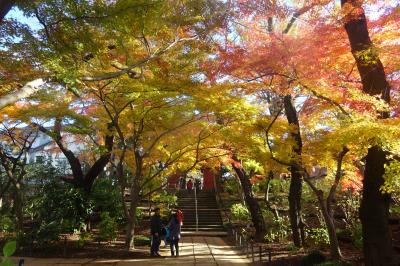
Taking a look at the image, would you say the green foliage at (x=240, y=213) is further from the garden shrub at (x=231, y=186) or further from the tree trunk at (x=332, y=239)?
the tree trunk at (x=332, y=239)

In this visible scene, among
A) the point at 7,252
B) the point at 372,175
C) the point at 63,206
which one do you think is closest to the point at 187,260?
the point at 372,175

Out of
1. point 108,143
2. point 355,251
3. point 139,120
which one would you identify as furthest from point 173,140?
point 355,251

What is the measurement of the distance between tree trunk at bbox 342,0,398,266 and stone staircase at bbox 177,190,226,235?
1089cm

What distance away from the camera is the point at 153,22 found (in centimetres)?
905

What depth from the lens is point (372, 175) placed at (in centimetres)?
896

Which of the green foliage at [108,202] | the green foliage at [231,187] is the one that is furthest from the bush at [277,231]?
the green foliage at [231,187]

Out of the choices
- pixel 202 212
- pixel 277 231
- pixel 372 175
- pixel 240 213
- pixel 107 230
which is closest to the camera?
pixel 372 175

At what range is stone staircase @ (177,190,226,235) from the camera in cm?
1991

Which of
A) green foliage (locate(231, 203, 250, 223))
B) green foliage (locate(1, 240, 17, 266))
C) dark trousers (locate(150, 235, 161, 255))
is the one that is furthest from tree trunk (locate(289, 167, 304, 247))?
green foliage (locate(1, 240, 17, 266))

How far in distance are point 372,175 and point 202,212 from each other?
574 inches

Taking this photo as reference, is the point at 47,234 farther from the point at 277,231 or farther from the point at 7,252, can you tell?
the point at 7,252

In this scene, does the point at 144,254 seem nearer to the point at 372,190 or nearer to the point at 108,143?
the point at 108,143

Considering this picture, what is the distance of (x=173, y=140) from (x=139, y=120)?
7.21 feet

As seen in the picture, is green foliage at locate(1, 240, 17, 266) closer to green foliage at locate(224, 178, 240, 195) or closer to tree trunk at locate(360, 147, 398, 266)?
tree trunk at locate(360, 147, 398, 266)
